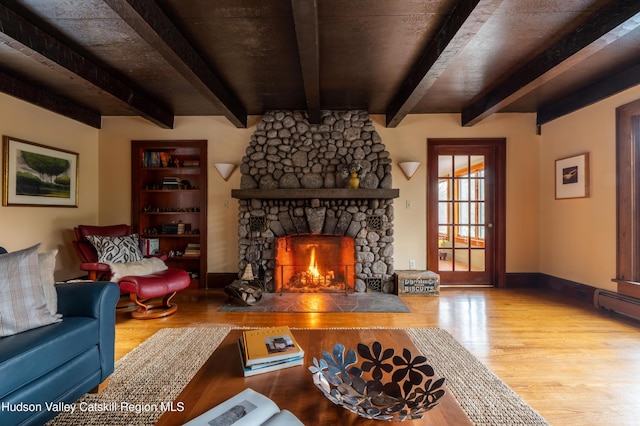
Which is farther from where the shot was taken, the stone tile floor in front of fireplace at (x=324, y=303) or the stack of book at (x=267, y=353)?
the stone tile floor in front of fireplace at (x=324, y=303)

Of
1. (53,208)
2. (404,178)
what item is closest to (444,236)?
(404,178)

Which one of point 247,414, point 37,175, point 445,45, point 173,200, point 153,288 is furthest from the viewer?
point 173,200

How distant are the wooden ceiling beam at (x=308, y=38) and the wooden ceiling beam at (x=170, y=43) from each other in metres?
0.93

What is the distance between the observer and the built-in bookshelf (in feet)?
14.5

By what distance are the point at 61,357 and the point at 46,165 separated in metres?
3.22

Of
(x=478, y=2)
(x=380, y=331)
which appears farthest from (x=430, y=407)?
(x=478, y=2)

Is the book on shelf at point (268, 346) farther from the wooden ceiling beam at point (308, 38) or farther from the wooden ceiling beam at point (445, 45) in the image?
the wooden ceiling beam at point (445, 45)

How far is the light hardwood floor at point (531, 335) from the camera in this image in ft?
5.89

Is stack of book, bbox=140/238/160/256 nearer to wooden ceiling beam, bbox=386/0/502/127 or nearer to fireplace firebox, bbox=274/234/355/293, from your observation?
fireplace firebox, bbox=274/234/355/293

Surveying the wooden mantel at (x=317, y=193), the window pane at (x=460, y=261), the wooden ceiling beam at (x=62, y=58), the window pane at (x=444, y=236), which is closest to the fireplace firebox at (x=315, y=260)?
the wooden mantel at (x=317, y=193)

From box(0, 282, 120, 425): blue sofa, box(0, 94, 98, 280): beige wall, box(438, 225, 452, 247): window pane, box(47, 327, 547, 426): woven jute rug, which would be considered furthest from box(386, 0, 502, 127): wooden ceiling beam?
box(0, 94, 98, 280): beige wall

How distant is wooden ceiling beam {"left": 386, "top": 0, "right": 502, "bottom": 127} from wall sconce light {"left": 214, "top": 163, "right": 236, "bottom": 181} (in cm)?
237

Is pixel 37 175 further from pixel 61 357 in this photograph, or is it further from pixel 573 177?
pixel 573 177

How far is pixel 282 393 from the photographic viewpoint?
115cm
